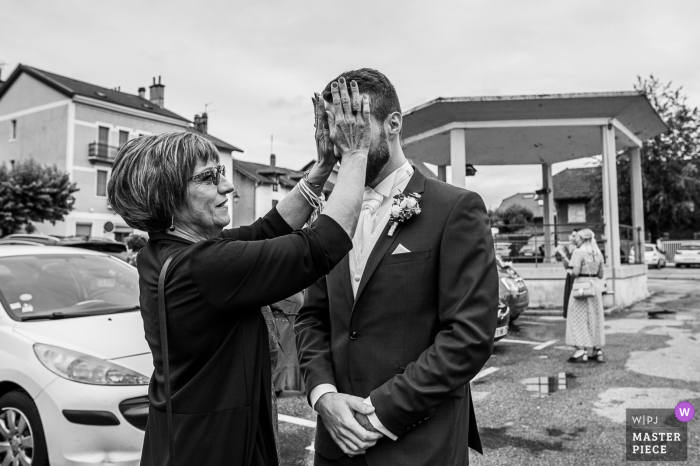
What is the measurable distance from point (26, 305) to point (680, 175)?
36508mm

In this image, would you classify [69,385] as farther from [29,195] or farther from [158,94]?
[158,94]

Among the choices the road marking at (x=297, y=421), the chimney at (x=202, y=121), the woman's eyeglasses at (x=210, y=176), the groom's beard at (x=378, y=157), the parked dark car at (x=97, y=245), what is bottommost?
the road marking at (x=297, y=421)

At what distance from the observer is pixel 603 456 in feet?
13.5

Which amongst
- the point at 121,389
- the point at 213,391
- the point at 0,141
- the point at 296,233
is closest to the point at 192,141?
the point at 296,233

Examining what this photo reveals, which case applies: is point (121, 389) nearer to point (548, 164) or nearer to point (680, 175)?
point (548, 164)

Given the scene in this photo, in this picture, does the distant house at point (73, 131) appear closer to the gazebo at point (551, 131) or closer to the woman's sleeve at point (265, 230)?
the gazebo at point (551, 131)

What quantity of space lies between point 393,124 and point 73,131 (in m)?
40.4

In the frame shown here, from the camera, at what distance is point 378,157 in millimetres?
2043

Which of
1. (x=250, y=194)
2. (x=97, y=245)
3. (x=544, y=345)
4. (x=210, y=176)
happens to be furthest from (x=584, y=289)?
(x=250, y=194)

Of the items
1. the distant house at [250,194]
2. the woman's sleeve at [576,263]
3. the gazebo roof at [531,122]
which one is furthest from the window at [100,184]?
the woman's sleeve at [576,263]

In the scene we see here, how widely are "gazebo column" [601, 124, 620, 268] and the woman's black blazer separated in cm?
1361

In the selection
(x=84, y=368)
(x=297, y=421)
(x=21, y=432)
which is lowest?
(x=297, y=421)

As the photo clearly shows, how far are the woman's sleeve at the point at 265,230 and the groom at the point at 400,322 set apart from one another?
330mm

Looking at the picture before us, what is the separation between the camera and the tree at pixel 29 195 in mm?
29953
